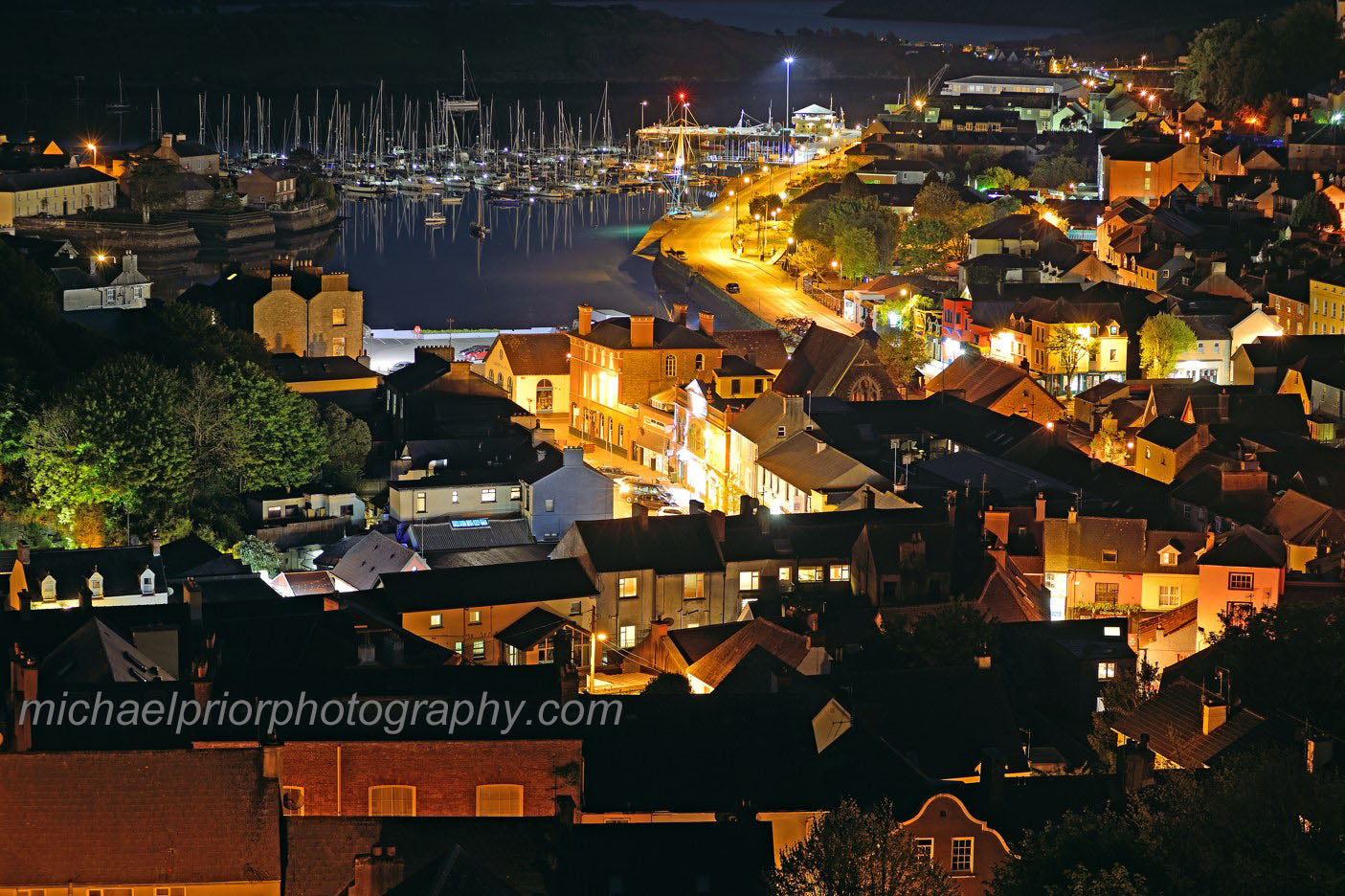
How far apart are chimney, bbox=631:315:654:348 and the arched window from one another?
3.35 m

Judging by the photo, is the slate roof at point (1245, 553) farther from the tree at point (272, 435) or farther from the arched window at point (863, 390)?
the arched window at point (863, 390)

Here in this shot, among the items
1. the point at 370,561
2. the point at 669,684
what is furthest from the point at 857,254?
the point at 669,684

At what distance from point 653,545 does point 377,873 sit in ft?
38.5

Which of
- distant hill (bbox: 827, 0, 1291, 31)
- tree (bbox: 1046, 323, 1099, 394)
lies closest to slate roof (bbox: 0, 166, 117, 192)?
tree (bbox: 1046, 323, 1099, 394)

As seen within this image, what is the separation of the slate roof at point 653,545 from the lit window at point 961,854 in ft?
30.5

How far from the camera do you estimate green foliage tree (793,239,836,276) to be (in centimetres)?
5619

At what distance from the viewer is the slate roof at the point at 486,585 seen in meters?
22.1

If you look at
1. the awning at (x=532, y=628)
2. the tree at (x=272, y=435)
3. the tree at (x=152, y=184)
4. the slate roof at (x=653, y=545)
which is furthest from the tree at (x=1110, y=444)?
the tree at (x=152, y=184)

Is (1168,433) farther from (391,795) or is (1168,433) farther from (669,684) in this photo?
(391,795)

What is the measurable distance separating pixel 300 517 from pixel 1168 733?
13993 millimetres

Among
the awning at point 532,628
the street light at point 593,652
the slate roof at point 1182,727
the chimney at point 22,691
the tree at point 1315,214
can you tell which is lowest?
the street light at point 593,652

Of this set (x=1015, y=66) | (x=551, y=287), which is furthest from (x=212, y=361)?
(x=1015, y=66)

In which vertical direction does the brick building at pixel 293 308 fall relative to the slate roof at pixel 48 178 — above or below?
below

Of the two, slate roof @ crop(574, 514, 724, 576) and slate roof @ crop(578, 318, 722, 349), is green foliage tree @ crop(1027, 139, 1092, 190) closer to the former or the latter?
slate roof @ crop(578, 318, 722, 349)
